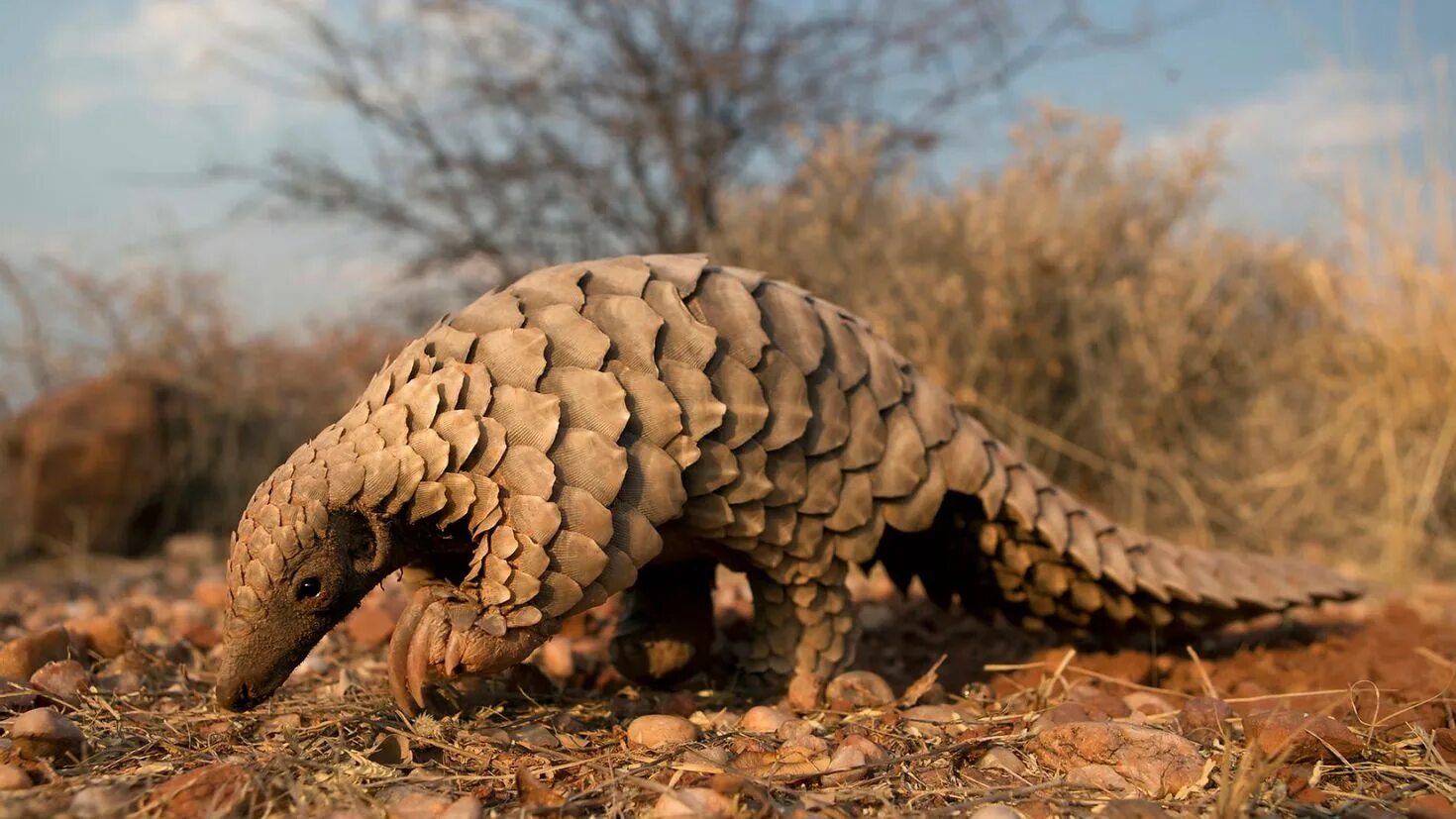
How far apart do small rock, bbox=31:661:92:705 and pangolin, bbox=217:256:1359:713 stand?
433 mm

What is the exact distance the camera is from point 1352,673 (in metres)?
2.78

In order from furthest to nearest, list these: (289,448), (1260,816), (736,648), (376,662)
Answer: (289,448)
(736,648)
(376,662)
(1260,816)

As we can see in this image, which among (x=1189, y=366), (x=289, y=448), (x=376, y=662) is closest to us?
(x=376, y=662)

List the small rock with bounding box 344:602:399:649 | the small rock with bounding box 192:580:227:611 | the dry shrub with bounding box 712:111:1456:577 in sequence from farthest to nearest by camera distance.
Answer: the dry shrub with bounding box 712:111:1456:577 < the small rock with bounding box 192:580:227:611 < the small rock with bounding box 344:602:399:649

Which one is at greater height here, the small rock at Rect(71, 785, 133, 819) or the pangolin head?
the pangolin head

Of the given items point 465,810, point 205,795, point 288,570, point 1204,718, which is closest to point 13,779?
point 205,795

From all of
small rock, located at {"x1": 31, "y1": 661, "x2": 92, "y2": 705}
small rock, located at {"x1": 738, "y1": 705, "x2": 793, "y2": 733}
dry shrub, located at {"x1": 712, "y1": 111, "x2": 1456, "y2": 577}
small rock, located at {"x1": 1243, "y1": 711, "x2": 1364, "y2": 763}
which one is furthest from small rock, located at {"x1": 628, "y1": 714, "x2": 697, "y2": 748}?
dry shrub, located at {"x1": 712, "y1": 111, "x2": 1456, "y2": 577}

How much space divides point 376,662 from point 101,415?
4602 millimetres

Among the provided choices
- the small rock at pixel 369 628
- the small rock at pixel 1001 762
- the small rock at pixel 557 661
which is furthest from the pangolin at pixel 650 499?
the small rock at pixel 369 628

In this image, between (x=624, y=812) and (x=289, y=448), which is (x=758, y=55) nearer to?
(x=289, y=448)

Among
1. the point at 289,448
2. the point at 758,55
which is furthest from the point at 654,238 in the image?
the point at 289,448

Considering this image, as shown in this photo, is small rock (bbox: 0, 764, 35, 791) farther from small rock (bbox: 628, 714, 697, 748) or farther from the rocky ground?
small rock (bbox: 628, 714, 697, 748)

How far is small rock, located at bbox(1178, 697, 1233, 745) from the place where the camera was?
2.10 metres

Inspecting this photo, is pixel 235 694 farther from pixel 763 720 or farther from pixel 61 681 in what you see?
pixel 763 720
